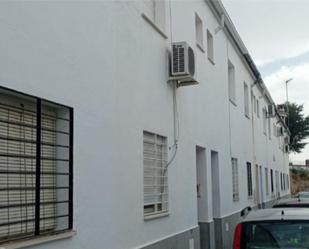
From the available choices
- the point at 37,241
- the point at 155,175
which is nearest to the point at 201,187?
the point at 155,175

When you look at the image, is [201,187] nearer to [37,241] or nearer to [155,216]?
[155,216]

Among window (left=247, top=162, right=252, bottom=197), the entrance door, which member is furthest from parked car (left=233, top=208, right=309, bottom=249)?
window (left=247, top=162, right=252, bottom=197)

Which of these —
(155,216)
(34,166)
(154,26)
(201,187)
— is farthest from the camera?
(201,187)

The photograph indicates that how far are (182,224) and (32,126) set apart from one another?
5.65 m

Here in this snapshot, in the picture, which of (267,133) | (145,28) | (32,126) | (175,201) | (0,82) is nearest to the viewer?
(0,82)

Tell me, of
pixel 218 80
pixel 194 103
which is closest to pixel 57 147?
pixel 194 103

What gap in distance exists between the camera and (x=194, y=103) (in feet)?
37.5

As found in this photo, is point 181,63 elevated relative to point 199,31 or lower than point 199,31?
lower

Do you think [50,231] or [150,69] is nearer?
[50,231]

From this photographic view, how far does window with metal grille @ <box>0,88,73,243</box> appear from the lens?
4742 mm

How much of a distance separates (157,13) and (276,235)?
5.16 m

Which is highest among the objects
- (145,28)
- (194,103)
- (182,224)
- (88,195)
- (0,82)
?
(145,28)

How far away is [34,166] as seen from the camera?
5109mm

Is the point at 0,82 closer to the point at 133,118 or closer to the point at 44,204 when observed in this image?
the point at 44,204
